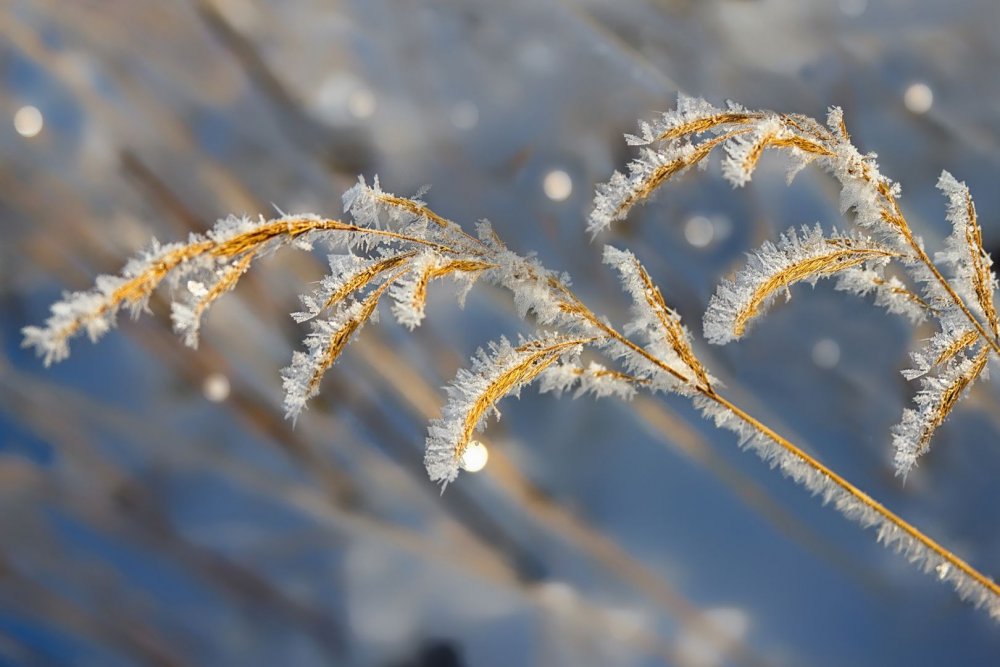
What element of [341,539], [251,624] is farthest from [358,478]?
[251,624]

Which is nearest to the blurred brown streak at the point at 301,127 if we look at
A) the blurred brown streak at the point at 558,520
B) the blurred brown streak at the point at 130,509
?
the blurred brown streak at the point at 558,520

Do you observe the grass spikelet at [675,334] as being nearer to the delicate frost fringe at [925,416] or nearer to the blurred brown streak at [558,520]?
the delicate frost fringe at [925,416]

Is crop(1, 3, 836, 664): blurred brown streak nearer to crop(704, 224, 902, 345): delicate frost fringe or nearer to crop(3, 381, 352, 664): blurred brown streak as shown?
crop(3, 381, 352, 664): blurred brown streak

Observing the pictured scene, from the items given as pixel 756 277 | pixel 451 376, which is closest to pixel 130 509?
pixel 451 376

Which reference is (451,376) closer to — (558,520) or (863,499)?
(558,520)

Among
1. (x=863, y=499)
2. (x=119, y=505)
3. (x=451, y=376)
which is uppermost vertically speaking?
(x=451, y=376)

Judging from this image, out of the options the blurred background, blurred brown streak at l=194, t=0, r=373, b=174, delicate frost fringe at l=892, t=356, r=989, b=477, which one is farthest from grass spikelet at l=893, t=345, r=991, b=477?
blurred brown streak at l=194, t=0, r=373, b=174

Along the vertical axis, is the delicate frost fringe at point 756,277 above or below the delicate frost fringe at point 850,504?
above

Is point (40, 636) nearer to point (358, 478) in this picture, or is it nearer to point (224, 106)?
point (358, 478)

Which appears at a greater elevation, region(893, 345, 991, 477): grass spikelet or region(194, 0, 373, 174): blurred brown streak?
region(194, 0, 373, 174): blurred brown streak
